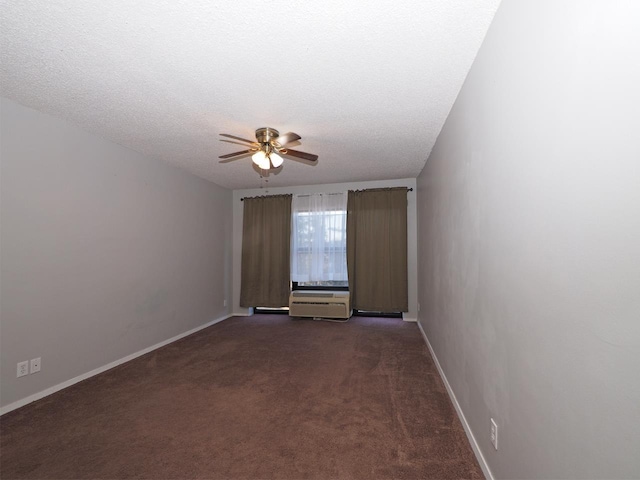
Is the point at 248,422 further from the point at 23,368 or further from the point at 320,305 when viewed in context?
the point at 320,305

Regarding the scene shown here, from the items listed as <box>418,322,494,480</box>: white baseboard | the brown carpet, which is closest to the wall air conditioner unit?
the brown carpet

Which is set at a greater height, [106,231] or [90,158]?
[90,158]

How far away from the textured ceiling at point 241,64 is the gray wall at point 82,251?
0.31 metres

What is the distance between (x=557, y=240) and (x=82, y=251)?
3499 millimetres

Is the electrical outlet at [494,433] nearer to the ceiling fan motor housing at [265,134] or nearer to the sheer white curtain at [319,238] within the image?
the ceiling fan motor housing at [265,134]

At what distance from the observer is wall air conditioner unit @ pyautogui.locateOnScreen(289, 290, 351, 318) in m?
4.66

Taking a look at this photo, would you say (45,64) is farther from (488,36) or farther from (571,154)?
(571,154)

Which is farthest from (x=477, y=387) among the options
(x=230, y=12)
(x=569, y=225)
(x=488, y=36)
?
(x=230, y=12)

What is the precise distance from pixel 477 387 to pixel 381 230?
3.31 meters

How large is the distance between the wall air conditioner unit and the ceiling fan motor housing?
2.90 m

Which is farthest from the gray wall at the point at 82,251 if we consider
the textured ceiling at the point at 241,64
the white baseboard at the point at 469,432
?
the white baseboard at the point at 469,432

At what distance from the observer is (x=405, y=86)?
202cm

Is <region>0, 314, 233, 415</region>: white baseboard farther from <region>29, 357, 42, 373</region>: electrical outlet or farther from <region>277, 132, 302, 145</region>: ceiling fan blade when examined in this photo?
<region>277, 132, 302, 145</region>: ceiling fan blade

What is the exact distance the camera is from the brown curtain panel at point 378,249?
4.68 meters
